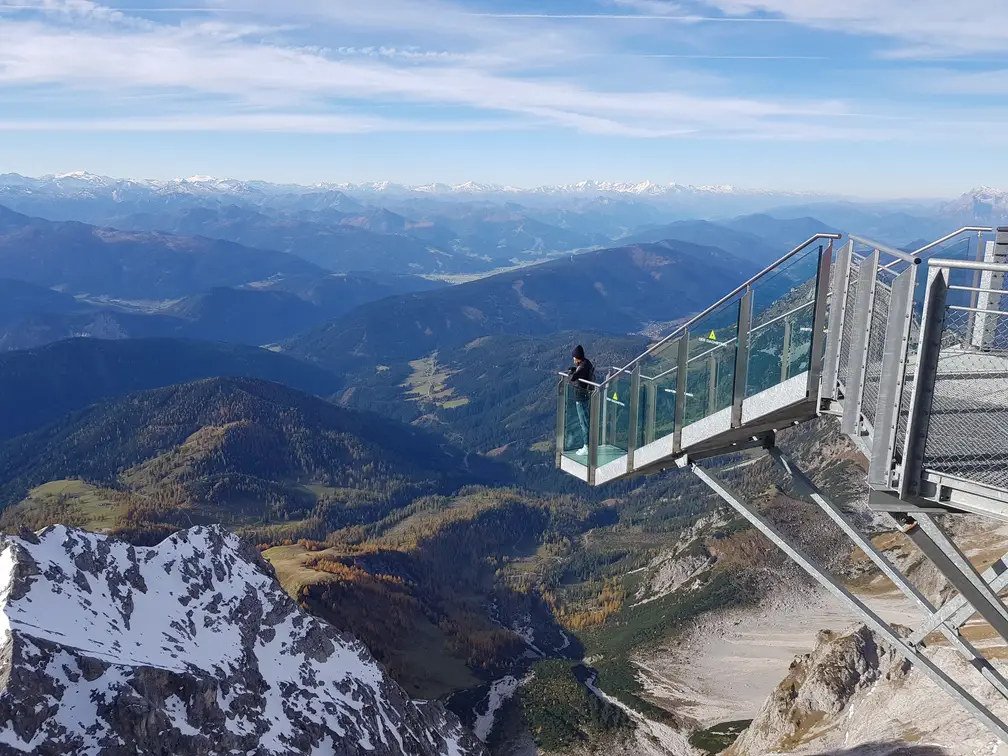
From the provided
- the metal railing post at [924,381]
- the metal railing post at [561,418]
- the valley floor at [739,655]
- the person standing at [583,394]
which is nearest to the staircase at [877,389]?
the metal railing post at [924,381]

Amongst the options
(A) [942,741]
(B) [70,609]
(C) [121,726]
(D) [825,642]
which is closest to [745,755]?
(D) [825,642]

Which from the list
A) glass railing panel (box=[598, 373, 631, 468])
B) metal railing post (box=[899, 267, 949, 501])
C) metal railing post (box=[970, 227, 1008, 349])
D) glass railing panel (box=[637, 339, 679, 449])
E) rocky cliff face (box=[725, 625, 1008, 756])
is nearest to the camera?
metal railing post (box=[899, 267, 949, 501])

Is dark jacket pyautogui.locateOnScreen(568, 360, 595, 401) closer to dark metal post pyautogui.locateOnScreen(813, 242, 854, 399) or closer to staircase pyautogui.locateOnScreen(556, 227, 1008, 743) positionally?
staircase pyautogui.locateOnScreen(556, 227, 1008, 743)

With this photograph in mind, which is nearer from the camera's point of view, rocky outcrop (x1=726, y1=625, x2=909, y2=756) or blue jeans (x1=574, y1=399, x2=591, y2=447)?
blue jeans (x1=574, y1=399, x2=591, y2=447)

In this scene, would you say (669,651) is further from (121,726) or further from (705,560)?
(121,726)

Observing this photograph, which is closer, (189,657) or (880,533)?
(189,657)

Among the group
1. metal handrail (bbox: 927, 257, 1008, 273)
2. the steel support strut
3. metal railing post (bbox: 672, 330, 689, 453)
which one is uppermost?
metal handrail (bbox: 927, 257, 1008, 273)

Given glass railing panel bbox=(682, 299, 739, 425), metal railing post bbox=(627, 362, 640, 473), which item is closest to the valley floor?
metal railing post bbox=(627, 362, 640, 473)
